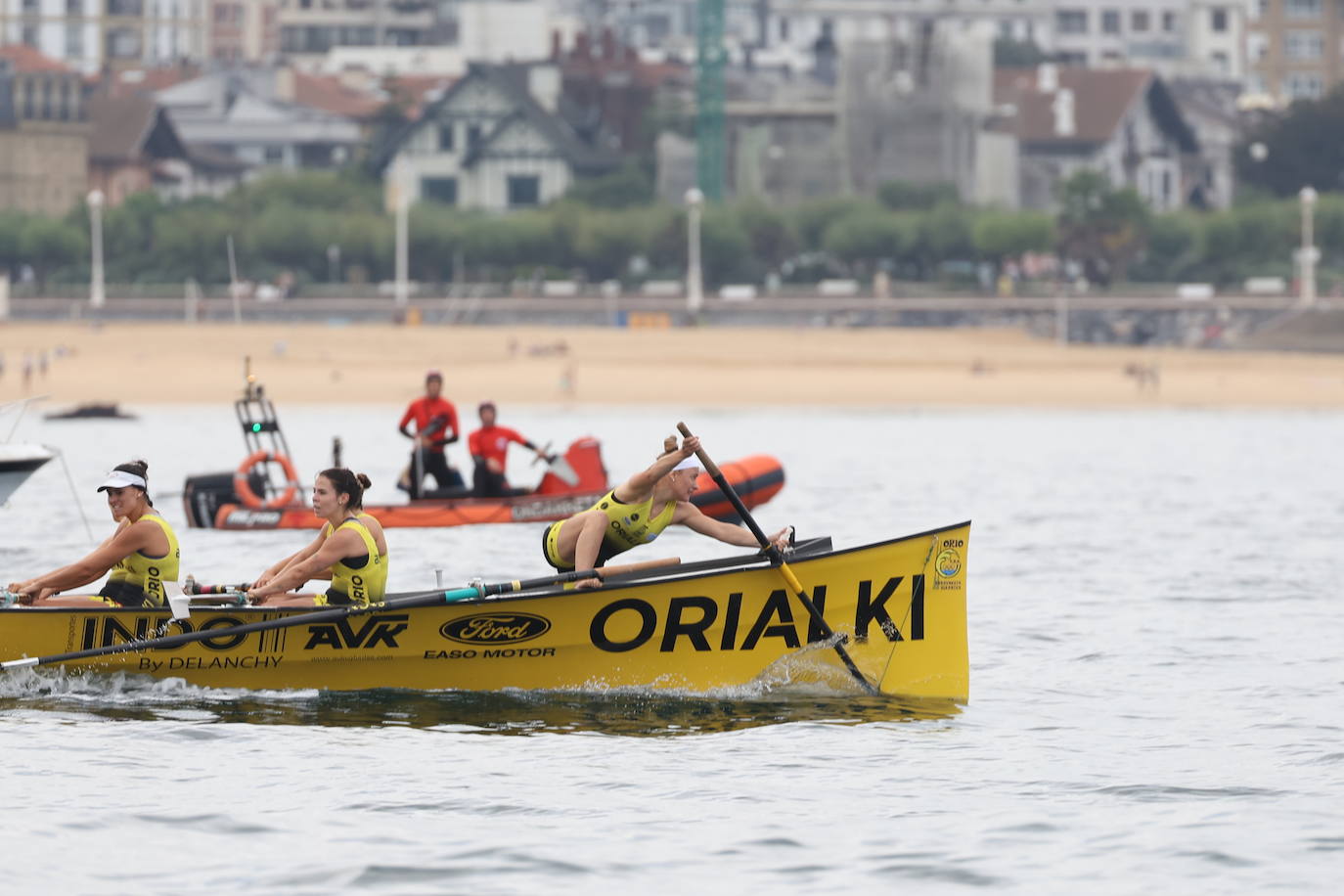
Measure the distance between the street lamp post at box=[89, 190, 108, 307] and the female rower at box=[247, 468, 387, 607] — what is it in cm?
7226

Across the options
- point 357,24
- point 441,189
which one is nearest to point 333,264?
point 441,189

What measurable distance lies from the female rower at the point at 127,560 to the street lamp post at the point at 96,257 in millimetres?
71522

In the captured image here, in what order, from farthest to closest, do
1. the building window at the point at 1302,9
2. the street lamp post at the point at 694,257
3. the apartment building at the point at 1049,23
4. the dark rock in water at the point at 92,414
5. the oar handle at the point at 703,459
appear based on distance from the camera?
1. the building window at the point at 1302,9
2. the apartment building at the point at 1049,23
3. the street lamp post at the point at 694,257
4. the dark rock in water at the point at 92,414
5. the oar handle at the point at 703,459

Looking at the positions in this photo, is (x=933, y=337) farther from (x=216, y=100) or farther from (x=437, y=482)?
(x=216, y=100)

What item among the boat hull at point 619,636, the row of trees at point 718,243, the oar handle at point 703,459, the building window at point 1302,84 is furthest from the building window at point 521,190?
the oar handle at point 703,459

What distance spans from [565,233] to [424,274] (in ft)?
18.9

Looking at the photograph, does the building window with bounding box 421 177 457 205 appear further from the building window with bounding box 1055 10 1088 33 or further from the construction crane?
the building window with bounding box 1055 10 1088 33

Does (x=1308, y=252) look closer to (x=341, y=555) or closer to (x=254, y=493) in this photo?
(x=254, y=493)

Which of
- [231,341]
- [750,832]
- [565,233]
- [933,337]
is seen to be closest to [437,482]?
[750,832]

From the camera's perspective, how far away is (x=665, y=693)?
591 inches

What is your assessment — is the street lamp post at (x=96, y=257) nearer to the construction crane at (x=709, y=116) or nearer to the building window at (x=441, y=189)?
the building window at (x=441, y=189)

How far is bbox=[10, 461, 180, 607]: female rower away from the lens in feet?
48.2

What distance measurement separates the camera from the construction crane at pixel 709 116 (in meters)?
108

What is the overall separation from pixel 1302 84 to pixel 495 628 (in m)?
154
